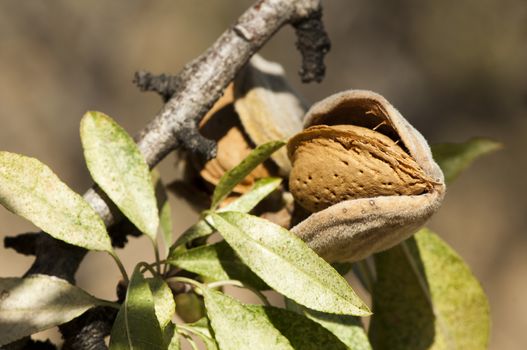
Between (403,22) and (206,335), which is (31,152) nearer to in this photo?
(403,22)

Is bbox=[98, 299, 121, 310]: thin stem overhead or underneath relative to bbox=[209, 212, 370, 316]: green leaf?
overhead

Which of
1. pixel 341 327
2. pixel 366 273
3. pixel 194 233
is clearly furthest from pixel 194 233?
pixel 366 273

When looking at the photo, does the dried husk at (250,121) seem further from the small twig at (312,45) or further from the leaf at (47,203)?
the leaf at (47,203)

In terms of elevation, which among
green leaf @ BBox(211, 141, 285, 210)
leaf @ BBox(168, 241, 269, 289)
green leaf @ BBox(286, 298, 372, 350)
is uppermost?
green leaf @ BBox(211, 141, 285, 210)

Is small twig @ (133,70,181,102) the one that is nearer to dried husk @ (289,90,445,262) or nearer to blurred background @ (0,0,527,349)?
dried husk @ (289,90,445,262)

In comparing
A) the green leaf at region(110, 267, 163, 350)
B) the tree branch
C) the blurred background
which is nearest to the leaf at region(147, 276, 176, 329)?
the green leaf at region(110, 267, 163, 350)

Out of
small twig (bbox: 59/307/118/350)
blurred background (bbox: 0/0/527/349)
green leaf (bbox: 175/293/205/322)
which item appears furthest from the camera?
blurred background (bbox: 0/0/527/349)

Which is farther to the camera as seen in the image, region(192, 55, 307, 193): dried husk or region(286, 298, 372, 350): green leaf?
region(192, 55, 307, 193): dried husk

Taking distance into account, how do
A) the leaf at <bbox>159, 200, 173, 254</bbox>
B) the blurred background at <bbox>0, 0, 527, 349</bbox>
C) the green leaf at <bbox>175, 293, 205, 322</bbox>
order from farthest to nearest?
the blurred background at <bbox>0, 0, 527, 349</bbox> → the leaf at <bbox>159, 200, 173, 254</bbox> → the green leaf at <bbox>175, 293, 205, 322</bbox>
